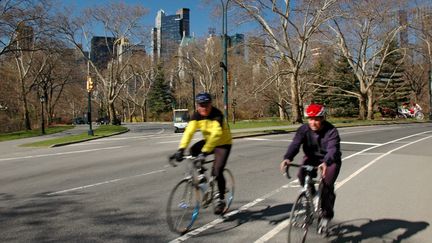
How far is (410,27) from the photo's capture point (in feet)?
153

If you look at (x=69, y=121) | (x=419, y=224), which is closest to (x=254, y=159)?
(x=419, y=224)

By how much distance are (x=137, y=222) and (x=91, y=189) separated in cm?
309

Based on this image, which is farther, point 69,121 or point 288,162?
point 69,121

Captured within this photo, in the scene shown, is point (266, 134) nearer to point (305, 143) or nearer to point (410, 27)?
point (305, 143)

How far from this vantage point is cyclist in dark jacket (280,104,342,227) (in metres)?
5.11

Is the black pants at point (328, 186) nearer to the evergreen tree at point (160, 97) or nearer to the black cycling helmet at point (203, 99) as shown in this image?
the black cycling helmet at point (203, 99)

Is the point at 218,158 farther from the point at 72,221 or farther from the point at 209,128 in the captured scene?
the point at 72,221

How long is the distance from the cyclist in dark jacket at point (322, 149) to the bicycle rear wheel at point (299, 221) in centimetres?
36

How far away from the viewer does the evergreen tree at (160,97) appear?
9925 centimetres

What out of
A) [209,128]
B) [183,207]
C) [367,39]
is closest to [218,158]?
[209,128]

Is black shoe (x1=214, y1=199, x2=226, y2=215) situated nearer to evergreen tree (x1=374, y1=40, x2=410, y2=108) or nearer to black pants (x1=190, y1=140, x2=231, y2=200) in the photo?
black pants (x1=190, y1=140, x2=231, y2=200)

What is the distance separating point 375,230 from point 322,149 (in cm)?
154

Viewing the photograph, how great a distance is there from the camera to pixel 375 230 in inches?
231

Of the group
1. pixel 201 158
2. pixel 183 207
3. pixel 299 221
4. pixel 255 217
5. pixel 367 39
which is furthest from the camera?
pixel 367 39
